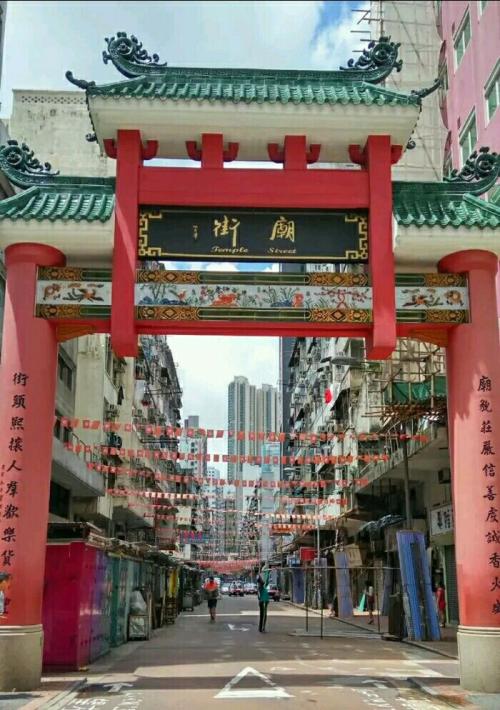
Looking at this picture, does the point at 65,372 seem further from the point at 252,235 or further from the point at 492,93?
the point at 252,235

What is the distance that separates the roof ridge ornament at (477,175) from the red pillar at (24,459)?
714 cm

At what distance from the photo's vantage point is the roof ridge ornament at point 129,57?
14961mm

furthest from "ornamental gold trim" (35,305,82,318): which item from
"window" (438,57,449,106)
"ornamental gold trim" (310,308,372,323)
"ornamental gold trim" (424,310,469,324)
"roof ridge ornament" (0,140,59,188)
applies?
"window" (438,57,449,106)

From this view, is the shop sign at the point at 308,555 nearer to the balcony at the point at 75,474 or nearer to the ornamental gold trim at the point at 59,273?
the balcony at the point at 75,474

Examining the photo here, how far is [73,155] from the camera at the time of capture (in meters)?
40.0

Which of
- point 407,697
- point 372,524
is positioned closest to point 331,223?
point 407,697

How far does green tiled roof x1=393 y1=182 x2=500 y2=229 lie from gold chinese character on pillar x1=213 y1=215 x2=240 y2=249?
2.69m

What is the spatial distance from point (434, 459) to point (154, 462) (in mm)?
28351

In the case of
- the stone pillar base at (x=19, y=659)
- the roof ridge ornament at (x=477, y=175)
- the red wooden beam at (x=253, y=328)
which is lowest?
the stone pillar base at (x=19, y=659)

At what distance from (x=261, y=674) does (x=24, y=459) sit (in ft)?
19.3

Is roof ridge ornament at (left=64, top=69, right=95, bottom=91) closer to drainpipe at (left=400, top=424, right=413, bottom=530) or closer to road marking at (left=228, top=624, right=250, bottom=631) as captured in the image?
drainpipe at (left=400, top=424, right=413, bottom=530)

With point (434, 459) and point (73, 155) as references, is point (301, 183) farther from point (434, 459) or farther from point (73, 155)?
point (73, 155)

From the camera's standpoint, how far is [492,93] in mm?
22578

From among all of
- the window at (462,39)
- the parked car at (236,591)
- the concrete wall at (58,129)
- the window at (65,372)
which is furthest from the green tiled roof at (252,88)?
the parked car at (236,591)
